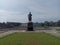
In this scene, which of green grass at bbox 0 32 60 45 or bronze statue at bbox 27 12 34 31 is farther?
bronze statue at bbox 27 12 34 31

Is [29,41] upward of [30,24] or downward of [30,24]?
downward

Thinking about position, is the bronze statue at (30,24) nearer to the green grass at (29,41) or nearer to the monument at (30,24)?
the monument at (30,24)

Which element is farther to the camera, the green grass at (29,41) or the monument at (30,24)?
the monument at (30,24)

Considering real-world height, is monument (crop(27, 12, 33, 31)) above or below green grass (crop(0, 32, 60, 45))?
above

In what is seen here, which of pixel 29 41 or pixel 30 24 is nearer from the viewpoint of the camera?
pixel 29 41

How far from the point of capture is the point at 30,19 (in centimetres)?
4266

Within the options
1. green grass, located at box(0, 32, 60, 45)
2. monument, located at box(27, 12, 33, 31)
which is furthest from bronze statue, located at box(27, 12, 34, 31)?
green grass, located at box(0, 32, 60, 45)

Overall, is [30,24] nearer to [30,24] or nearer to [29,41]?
[30,24]

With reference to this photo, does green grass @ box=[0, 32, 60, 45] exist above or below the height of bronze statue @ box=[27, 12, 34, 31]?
below

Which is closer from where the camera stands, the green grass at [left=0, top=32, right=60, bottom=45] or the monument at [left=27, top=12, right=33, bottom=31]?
the green grass at [left=0, top=32, right=60, bottom=45]

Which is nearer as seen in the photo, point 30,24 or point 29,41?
point 29,41

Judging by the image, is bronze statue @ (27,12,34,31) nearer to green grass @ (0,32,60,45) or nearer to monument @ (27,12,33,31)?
monument @ (27,12,33,31)

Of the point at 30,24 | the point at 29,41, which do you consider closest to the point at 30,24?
the point at 30,24

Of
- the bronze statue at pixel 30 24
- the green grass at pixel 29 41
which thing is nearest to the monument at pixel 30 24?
the bronze statue at pixel 30 24
